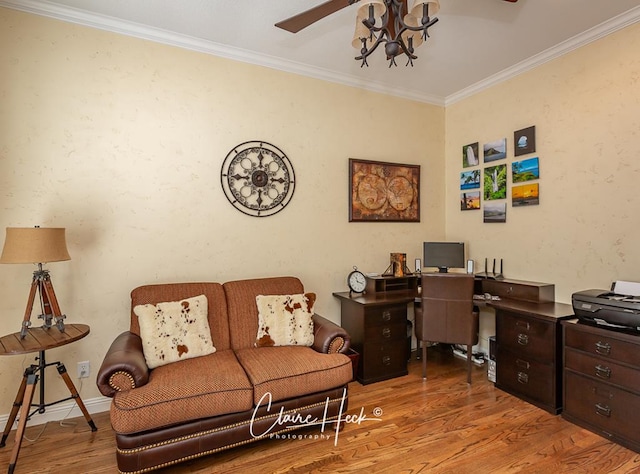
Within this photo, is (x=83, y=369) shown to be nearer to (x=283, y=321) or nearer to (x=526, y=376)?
(x=283, y=321)

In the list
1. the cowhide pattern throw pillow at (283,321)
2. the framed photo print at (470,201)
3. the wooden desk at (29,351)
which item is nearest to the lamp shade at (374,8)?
the cowhide pattern throw pillow at (283,321)

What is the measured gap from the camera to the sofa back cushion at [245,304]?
2.73m

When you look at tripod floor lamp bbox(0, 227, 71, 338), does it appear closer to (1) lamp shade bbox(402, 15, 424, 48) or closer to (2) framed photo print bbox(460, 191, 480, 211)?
(1) lamp shade bbox(402, 15, 424, 48)

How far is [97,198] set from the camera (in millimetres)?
2611

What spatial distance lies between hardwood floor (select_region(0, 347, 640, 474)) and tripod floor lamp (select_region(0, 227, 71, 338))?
0.77 metres

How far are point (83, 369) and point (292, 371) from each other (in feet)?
A: 5.41

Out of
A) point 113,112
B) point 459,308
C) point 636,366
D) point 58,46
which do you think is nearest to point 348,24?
point 113,112

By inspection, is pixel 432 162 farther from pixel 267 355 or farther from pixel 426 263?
pixel 267 355

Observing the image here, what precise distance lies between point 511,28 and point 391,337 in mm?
2744

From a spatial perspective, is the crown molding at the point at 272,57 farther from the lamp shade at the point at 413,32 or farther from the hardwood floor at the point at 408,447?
the hardwood floor at the point at 408,447

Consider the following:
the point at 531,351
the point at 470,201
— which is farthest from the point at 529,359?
the point at 470,201

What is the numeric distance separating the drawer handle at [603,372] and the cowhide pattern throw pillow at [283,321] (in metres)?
1.97

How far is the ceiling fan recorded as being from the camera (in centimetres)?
178

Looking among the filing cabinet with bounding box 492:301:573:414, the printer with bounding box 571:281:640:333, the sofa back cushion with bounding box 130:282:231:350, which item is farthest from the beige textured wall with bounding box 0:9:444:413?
the printer with bounding box 571:281:640:333
